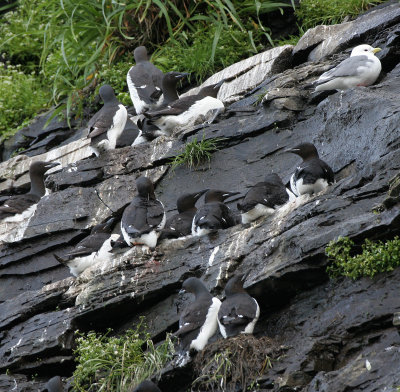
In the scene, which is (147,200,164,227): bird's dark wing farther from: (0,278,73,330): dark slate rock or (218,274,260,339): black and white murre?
(218,274,260,339): black and white murre

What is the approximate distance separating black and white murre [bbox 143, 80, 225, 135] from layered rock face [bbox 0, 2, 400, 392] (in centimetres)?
37

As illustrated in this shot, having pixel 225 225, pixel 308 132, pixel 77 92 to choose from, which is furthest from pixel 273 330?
pixel 77 92

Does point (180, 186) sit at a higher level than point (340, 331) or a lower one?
lower

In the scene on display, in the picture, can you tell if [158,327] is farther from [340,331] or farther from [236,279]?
[340,331]

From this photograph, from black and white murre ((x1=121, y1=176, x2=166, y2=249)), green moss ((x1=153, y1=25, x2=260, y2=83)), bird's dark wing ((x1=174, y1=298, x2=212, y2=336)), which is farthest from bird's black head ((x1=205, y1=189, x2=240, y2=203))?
green moss ((x1=153, y1=25, x2=260, y2=83))

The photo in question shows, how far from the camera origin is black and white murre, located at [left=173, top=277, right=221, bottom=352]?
8.58 m

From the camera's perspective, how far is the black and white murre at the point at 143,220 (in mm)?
10383

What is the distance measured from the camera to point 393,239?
8070mm

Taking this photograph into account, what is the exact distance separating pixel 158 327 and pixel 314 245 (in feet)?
6.63

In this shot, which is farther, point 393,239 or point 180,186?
point 180,186

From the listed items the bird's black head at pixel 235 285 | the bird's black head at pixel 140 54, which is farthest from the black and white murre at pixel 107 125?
the bird's black head at pixel 235 285

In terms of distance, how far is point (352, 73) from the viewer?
11.2 metres

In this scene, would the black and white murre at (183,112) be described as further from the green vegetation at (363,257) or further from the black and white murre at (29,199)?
the green vegetation at (363,257)

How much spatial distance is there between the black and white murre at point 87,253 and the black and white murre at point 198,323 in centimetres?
226
